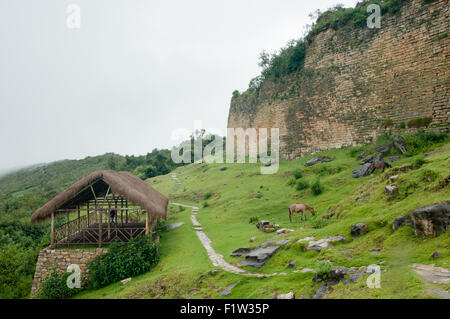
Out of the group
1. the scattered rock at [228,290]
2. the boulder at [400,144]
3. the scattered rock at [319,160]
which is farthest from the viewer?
the scattered rock at [319,160]

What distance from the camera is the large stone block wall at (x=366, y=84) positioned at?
17500 mm

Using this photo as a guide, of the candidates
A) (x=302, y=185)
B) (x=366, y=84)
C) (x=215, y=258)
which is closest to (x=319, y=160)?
(x=302, y=185)

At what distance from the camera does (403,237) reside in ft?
23.7

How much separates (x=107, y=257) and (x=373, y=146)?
1749cm

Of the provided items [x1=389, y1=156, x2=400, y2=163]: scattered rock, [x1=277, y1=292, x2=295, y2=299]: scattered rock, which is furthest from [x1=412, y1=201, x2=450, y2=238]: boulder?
[x1=389, y1=156, x2=400, y2=163]: scattered rock

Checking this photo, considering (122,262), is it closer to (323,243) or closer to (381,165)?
(323,243)

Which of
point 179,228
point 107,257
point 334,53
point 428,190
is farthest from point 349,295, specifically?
point 334,53

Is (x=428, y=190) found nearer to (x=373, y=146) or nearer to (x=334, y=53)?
(x=373, y=146)

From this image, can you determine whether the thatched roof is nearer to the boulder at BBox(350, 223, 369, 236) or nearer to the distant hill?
the boulder at BBox(350, 223, 369, 236)

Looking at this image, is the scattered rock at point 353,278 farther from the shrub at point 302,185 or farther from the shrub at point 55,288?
the shrub at point 302,185

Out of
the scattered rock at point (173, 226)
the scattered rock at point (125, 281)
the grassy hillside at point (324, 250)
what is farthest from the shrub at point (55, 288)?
the scattered rock at point (173, 226)

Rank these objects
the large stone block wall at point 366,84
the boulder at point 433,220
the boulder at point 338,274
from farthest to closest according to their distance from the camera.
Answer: the large stone block wall at point 366,84 < the boulder at point 433,220 < the boulder at point 338,274

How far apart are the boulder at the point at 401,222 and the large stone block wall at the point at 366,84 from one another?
1207cm

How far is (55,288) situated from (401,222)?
1252 cm
